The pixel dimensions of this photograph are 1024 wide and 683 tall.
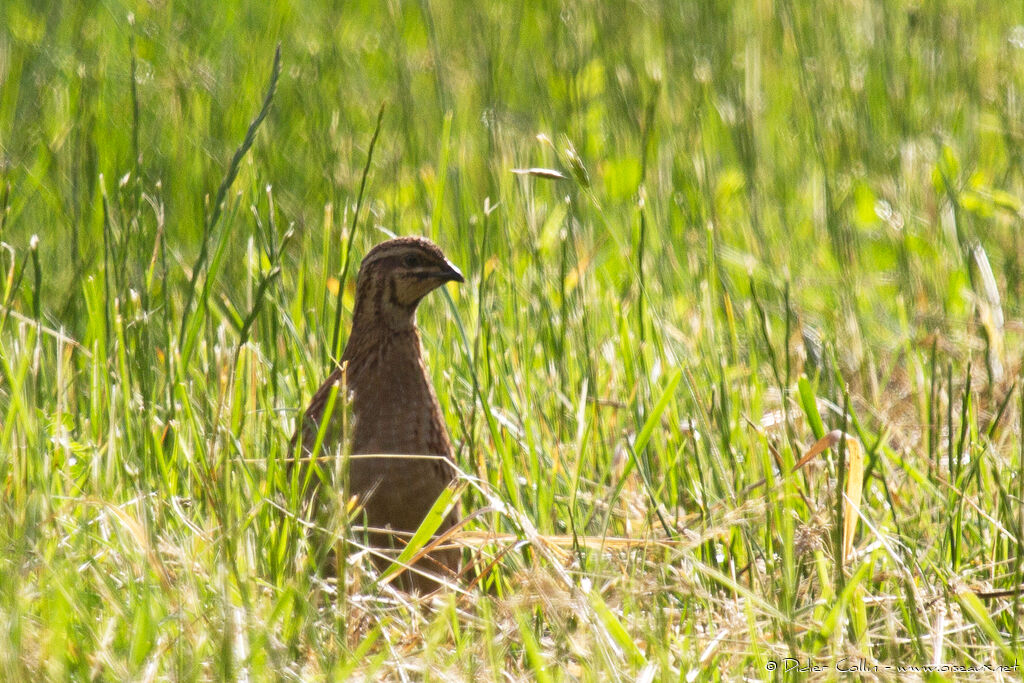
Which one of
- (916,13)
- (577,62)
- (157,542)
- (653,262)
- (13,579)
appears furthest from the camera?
(916,13)

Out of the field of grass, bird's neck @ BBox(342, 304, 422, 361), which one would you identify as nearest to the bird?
bird's neck @ BBox(342, 304, 422, 361)

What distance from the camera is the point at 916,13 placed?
23.0 ft

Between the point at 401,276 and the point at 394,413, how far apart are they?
0.44 meters

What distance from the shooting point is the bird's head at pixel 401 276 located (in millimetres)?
3936

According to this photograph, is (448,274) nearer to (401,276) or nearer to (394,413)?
(401,276)

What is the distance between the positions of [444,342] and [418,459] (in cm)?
90

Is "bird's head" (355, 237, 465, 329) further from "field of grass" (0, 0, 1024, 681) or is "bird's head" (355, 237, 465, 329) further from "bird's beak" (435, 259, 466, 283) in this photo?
"field of grass" (0, 0, 1024, 681)

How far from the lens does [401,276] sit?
3.95m

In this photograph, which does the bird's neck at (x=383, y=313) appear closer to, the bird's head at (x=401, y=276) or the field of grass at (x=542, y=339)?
the bird's head at (x=401, y=276)

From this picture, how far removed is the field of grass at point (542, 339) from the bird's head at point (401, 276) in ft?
0.42

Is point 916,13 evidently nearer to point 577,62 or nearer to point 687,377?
point 577,62

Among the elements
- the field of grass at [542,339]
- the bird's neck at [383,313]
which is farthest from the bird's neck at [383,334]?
the field of grass at [542,339]

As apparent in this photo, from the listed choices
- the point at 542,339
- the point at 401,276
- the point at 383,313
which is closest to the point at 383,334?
the point at 383,313

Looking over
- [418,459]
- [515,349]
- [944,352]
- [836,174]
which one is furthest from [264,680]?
[836,174]
